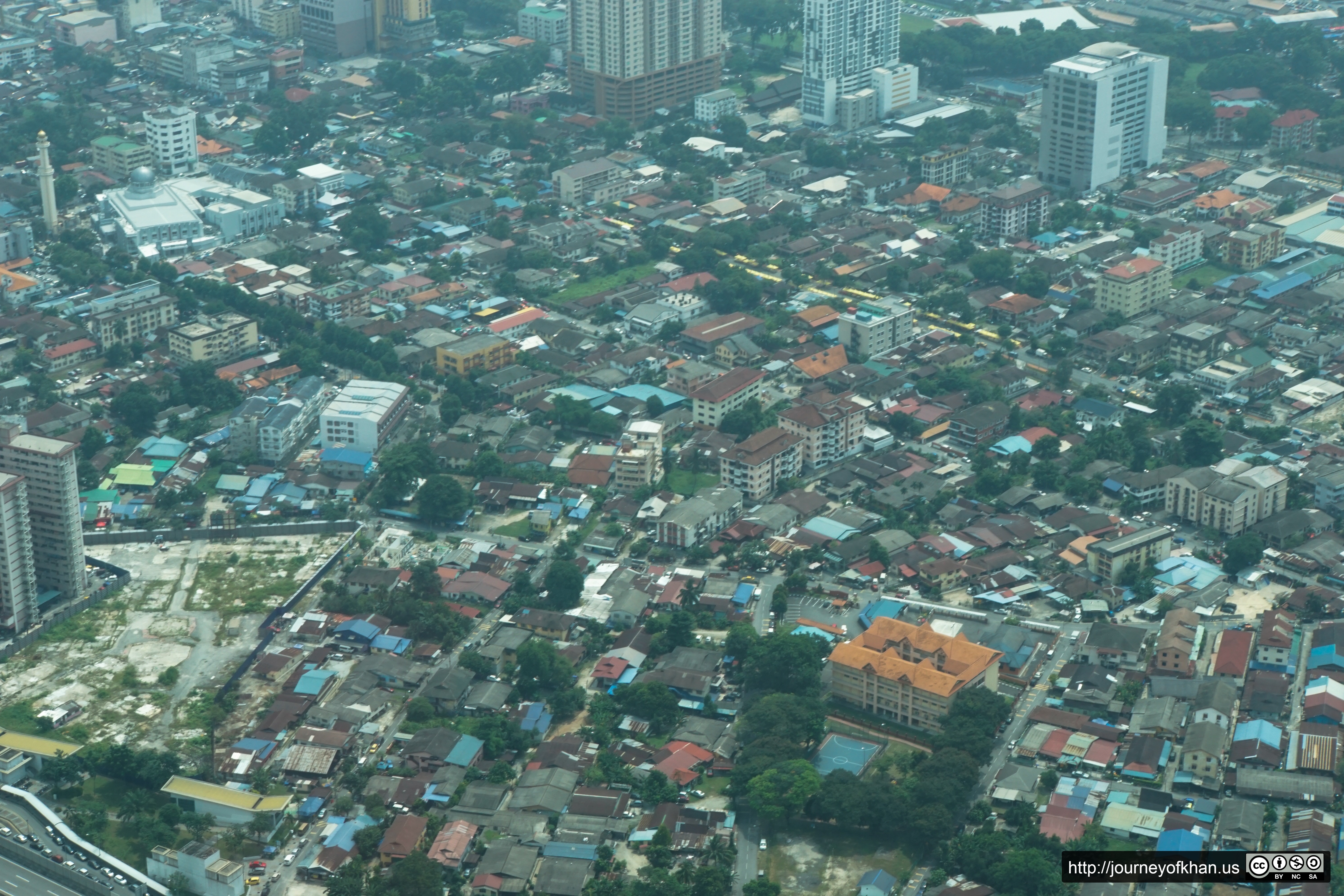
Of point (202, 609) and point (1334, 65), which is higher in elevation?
point (1334, 65)

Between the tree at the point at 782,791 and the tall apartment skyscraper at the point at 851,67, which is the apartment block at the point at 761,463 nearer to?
the tree at the point at 782,791

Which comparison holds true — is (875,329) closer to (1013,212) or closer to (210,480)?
(1013,212)

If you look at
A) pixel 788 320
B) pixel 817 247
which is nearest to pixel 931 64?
pixel 817 247

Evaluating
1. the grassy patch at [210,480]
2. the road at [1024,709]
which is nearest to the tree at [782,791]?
the road at [1024,709]

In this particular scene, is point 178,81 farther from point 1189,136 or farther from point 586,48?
point 1189,136

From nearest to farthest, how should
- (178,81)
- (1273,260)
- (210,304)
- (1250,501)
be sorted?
1. (1250,501)
2. (210,304)
3. (1273,260)
4. (178,81)

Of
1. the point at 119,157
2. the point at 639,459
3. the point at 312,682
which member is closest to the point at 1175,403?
the point at 639,459
